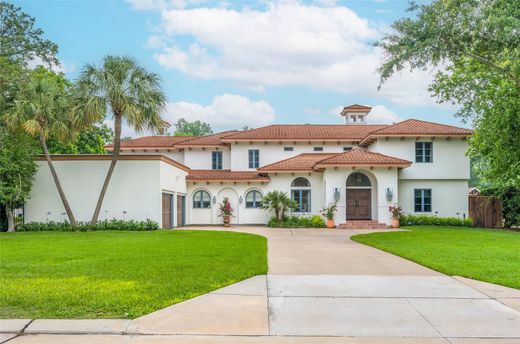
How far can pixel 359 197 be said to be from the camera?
1109 inches

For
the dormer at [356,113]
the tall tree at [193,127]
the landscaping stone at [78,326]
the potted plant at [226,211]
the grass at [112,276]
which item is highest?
the tall tree at [193,127]

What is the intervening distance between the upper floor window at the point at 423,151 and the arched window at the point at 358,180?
361 cm

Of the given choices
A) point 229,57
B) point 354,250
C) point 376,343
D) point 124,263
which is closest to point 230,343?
point 376,343

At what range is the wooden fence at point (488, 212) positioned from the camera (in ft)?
92.9

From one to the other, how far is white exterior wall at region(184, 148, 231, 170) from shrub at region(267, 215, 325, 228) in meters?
7.09

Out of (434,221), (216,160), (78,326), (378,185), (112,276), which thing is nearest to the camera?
(78,326)

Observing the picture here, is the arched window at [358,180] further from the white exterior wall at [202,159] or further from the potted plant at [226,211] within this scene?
the white exterior wall at [202,159]

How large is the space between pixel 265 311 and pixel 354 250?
8.23 metres

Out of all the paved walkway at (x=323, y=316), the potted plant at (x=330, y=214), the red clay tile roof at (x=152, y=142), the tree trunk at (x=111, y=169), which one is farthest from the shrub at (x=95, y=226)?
the paved walkway at (x=323, y=316)

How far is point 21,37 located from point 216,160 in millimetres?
17252

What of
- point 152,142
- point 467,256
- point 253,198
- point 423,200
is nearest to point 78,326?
point 467,256

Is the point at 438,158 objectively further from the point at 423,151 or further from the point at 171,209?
the point at 171,209

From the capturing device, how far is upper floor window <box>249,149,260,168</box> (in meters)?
31.8

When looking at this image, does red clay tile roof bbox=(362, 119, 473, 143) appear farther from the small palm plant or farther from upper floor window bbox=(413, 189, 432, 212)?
the small palm plant
